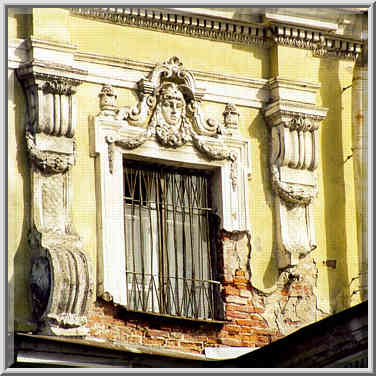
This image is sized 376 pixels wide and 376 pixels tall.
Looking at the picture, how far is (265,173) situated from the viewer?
79.6 feet

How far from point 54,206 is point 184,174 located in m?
1.81

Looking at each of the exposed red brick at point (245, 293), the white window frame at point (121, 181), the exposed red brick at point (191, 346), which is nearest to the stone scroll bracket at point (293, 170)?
the white window frame at point (121, 181)

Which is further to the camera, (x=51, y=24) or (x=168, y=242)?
(x=168, y=242)

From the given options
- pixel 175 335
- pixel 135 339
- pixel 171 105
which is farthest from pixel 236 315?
pixel 171 105

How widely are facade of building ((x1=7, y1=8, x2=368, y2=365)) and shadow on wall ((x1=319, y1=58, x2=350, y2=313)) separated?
0.02 metres

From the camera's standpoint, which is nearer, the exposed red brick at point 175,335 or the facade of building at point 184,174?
the facade of building at point 184,174

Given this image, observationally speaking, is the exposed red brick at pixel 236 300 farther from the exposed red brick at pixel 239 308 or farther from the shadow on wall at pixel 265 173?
the shadow on wall at pixel 265 173

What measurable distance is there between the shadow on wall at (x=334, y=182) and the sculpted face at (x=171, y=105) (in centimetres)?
191

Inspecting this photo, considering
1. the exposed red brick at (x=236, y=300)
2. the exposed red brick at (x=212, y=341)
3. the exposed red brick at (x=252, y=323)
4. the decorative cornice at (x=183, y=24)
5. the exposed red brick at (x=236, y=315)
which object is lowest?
the exposed red brick at (x=212, y=341)

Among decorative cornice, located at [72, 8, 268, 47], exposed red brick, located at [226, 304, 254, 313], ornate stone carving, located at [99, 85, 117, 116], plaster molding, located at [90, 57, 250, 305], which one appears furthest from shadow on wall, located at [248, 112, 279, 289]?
ornate stone carving, located at [99, 85, 117, 116]

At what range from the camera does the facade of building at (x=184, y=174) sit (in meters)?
22.6

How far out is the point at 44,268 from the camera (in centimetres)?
2220

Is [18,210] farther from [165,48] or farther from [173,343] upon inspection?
[165,48]

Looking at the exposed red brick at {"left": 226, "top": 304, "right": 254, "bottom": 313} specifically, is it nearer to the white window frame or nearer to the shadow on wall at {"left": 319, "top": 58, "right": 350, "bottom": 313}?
the white window frame
